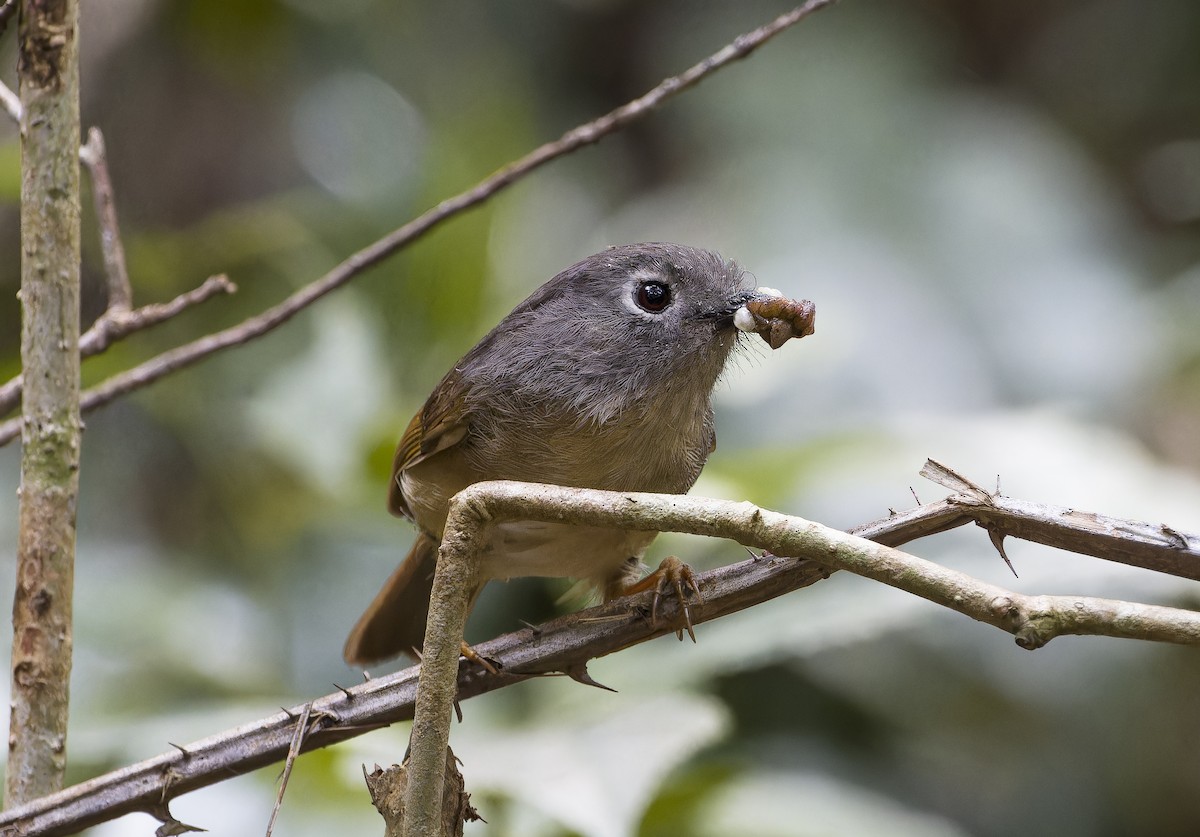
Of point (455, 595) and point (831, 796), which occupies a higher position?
point (831, 796)

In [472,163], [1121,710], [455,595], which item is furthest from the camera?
[472,163]

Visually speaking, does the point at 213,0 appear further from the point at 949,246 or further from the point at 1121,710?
the point at 1121,710

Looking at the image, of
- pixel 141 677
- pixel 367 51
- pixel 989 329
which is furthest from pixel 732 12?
pixel 141 677

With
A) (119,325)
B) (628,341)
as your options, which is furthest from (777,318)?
(119,325)

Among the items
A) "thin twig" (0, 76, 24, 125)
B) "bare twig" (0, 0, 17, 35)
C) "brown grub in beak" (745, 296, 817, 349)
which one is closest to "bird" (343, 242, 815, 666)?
"brown grub in beak" (745, 296, 817, 349)

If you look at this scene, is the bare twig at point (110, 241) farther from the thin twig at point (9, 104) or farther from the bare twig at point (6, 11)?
the bare twig at point (6, 11)

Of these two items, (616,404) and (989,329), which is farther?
(989,329)

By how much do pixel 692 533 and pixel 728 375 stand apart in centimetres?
180

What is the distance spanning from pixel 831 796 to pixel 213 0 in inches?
189

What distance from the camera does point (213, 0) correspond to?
6102 millimetres

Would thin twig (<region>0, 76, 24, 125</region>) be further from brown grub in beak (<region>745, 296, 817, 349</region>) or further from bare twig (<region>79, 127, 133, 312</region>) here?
brown grub in beak (<region>745, 296, 817, 349</region>)

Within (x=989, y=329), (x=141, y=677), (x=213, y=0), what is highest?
(x=213, y=0)

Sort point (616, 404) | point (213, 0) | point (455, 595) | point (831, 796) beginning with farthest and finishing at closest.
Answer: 1. point (213, 0)
2. point (831, 796)
3. point (616, 404)
4. point (455, 595)

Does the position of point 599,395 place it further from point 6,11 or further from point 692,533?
point 6,11
